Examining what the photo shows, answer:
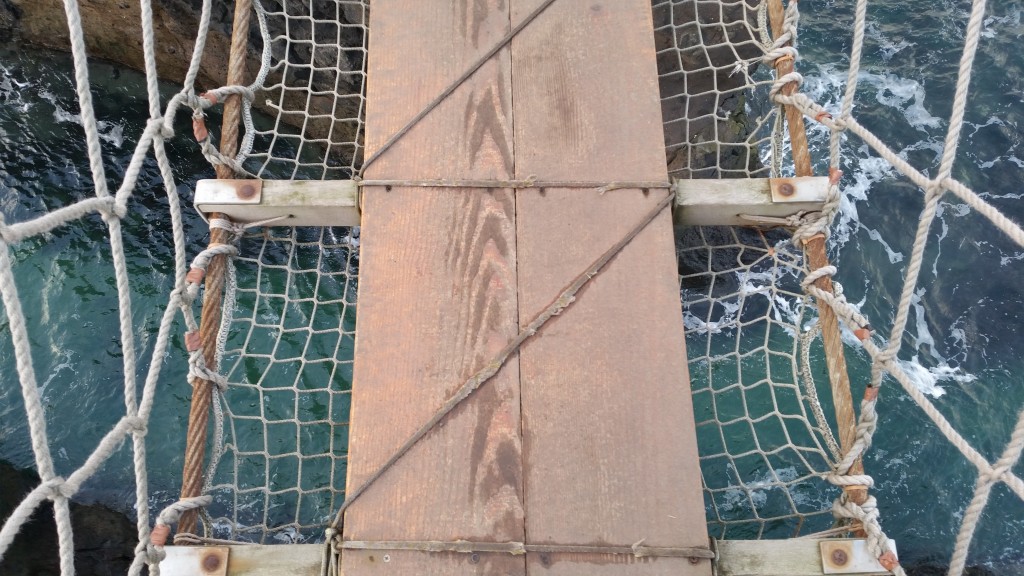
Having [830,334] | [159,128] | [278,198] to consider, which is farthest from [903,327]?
[159,128]

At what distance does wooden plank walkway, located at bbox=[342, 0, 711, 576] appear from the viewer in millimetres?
1758

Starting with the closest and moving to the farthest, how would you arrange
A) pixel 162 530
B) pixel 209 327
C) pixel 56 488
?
pixel 56 488 → pixel 162 530 → pixel 209 327

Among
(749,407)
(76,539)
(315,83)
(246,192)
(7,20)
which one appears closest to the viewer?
(246,192)

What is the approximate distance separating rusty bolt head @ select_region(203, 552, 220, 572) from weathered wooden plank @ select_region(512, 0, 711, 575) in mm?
812

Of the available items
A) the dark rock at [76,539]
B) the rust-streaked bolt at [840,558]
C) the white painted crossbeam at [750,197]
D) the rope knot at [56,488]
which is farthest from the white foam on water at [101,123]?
the rust-streaked bolt at [840,558]

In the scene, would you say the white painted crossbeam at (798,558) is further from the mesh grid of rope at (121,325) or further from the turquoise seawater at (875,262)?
the turquoise seawater at (875,262)

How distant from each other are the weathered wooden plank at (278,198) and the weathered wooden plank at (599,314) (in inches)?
22.7

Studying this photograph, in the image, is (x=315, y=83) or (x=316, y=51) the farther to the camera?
(x=315, y=83)

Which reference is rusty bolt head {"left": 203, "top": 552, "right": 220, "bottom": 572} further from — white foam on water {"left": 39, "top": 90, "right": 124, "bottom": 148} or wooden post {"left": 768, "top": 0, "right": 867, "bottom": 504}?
white foam on water {"left": 39, "top": 90, "right": 124, "bottom": 148}

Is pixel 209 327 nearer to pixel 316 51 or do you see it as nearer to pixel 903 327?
pixel 903 327

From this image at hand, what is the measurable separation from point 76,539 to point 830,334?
15.5 ft

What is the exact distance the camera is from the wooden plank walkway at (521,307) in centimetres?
176

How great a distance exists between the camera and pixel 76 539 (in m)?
4.42

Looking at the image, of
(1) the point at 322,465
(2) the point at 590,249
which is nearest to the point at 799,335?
(2) the point at 590,249
